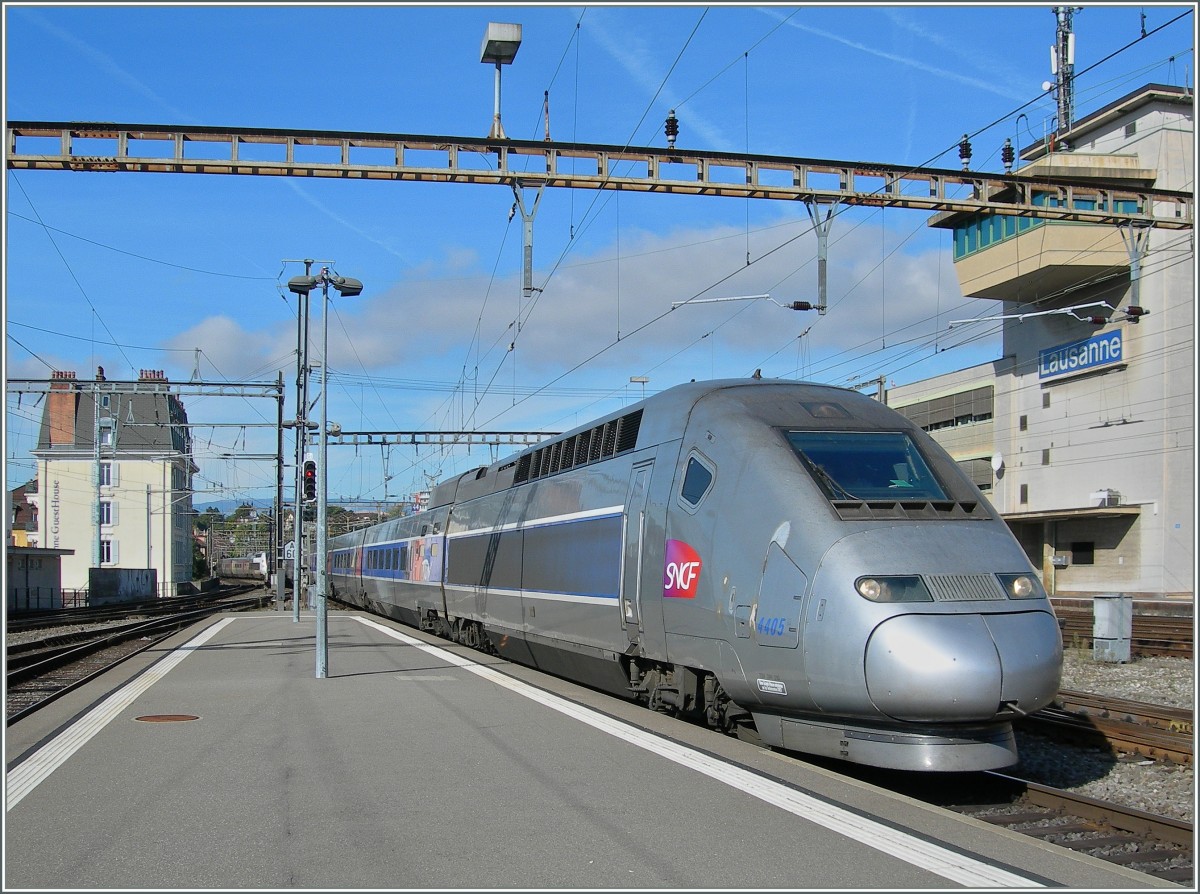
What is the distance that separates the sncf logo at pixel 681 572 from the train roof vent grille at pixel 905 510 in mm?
1838

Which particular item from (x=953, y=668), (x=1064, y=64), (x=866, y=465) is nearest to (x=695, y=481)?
(x=866, y=465)

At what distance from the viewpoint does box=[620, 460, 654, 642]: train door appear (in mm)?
11945

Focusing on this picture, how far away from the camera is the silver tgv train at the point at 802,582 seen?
8.08 meters

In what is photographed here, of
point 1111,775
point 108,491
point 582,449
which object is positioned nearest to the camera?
point 1111,775

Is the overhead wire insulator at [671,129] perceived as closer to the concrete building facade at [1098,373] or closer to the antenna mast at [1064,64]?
the concrete building facade at [1098,373]

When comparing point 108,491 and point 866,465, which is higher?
point 866,465

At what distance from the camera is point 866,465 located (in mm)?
9734

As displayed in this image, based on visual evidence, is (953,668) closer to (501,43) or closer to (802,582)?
(802,582)

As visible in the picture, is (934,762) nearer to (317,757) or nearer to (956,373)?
(317,757)

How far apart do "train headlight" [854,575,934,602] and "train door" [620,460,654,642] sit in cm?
386

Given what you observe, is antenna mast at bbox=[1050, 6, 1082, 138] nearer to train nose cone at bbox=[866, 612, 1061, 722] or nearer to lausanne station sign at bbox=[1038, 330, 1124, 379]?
lausanne station sign at bbox=[1038, 330, 1124, 379]

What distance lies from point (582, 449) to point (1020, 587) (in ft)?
24.1

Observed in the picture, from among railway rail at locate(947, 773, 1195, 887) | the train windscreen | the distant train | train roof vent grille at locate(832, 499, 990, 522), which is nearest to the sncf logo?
the train windscreen

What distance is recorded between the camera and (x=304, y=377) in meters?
38.6
